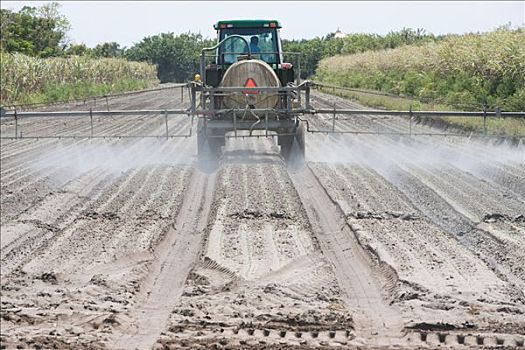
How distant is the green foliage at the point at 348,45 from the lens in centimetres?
5381

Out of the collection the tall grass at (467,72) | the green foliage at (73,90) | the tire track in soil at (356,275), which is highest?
the tall grass at (467,72)

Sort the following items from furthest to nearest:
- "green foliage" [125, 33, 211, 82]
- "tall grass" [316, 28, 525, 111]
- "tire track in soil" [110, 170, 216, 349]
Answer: "green foliage" [125, 33, 211, 82]
"tall grass" [316, 28, 525, 111]
"tire track in soil" [110, 170, 216, 349]

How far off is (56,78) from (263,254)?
1284 inches

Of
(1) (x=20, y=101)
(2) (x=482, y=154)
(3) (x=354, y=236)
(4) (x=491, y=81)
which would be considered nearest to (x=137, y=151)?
(2) (x=482, y=154)

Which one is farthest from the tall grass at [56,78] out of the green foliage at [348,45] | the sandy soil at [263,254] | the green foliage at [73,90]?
the sandy soil at [263,254]

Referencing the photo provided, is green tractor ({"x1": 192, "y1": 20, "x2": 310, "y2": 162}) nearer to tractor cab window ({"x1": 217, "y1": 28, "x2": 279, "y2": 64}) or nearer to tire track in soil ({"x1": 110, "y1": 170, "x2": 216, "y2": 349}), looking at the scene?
tractor cab window ({"x1": 217, "y1": 28, "x2": 279, "y2": 64})

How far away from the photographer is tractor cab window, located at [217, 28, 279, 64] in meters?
16.6

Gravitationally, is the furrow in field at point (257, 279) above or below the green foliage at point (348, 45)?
below

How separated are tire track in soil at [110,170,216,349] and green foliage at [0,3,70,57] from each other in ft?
119

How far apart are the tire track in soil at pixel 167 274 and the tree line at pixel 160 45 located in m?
31.6

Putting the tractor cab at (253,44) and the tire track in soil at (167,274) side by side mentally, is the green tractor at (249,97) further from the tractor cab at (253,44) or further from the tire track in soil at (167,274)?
the tire track in soil at (167,274)

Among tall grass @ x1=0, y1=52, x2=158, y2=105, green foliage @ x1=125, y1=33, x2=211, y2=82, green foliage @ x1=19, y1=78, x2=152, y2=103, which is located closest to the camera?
tall grass @ x1=0, y1=52, x2=158, y2=105

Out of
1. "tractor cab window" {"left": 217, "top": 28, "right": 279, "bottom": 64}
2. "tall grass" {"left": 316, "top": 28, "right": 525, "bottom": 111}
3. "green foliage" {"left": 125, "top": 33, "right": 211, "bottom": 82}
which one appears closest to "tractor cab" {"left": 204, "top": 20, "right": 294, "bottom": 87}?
"tractor cab window" {"left": 217, "top": 28, "right": 279, "bottom": 64}

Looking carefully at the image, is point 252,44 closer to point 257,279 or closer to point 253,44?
point 253,44
